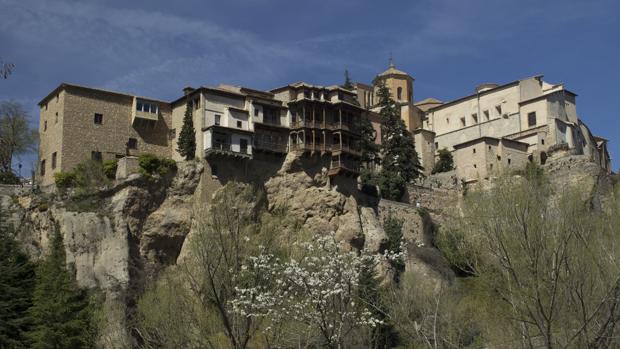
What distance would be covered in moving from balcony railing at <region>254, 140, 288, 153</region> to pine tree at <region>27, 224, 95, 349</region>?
1628 cm

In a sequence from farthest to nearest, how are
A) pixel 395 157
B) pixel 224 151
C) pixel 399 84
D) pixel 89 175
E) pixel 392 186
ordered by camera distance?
pixel 399 84 → pixel 395 157 → pixel 392 186 → pixel 224 151 → pixel 89 175

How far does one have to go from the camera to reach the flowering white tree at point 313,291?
29000mm

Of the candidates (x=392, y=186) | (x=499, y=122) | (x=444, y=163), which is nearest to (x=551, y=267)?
(x=392, y=186)

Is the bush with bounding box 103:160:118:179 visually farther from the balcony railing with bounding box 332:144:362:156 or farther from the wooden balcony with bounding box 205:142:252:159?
the balcony railing with bounding box 332:144:362:156

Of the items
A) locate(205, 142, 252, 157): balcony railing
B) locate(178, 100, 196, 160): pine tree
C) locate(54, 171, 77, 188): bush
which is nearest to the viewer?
locate(54, 171, 77, 188): bush

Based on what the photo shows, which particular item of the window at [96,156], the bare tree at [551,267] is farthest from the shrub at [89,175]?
the bare tree at [551,267]

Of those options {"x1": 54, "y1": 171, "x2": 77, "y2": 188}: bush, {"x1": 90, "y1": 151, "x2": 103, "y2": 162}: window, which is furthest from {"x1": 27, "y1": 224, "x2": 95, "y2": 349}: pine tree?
{"x1": 90, "y1": 151, "x2": 103, "y2": 162}: window

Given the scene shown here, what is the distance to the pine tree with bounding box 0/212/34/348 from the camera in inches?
1809

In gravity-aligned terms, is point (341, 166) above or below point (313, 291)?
above

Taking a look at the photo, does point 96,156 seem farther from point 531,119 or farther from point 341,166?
point 531,119

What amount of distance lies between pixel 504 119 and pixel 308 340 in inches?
2230

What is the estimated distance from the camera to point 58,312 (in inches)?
1822

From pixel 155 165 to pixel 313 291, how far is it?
29.8m

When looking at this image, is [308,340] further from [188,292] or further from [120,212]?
[120,212]
